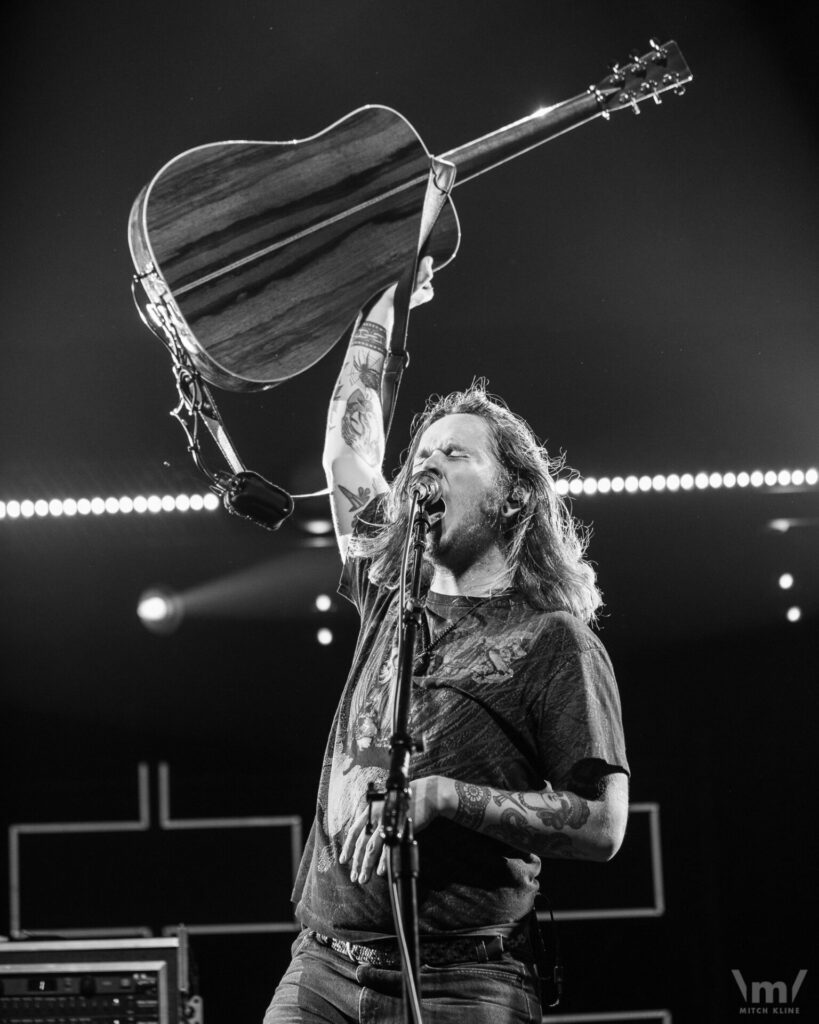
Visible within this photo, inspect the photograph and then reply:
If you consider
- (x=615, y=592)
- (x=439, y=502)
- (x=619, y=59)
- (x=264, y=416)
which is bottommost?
(x=439, y=502)

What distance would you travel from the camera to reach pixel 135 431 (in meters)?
4.33

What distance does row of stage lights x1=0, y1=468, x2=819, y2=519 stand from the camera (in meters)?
4.43

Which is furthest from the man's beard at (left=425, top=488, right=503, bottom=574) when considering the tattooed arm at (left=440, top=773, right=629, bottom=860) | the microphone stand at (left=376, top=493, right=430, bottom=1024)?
the microphone stand at (left=376, top=493, right=430, bottom=1024)

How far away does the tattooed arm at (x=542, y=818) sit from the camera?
1.86 metres

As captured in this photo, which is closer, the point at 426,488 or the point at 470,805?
the point at 470,805

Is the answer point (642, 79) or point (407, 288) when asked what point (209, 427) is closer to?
point (407, 288)

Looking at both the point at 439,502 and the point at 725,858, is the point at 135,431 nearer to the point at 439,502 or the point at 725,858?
the point at 439,502

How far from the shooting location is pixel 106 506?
4.74 meters

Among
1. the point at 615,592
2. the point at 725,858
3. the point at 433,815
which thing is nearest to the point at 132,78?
the point at 433,815

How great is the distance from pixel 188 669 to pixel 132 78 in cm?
298

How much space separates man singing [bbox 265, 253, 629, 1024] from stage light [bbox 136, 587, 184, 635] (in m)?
2.94
